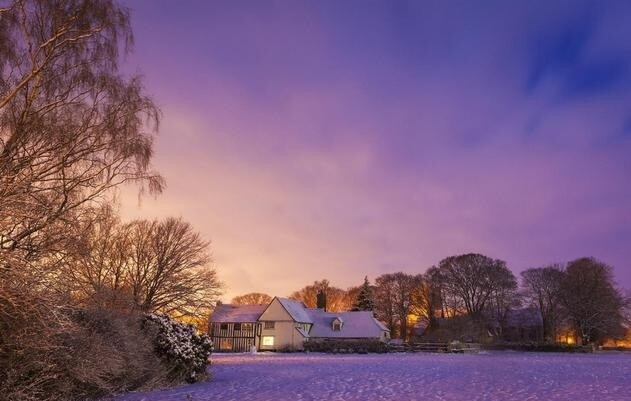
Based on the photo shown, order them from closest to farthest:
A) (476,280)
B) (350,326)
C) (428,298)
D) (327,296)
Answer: (350,326), (476,280), (428,298), (327,296)

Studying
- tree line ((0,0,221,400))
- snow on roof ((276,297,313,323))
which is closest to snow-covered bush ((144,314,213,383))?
tree line ((0,0,221,400))

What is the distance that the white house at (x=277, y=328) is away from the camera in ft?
196

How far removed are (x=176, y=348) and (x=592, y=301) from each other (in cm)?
6150

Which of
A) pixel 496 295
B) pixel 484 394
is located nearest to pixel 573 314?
pixel 496 295

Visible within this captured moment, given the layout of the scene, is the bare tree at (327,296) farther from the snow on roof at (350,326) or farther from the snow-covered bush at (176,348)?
the snow-covered bush at (176,348)

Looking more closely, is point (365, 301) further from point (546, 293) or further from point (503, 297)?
point (546, 293)

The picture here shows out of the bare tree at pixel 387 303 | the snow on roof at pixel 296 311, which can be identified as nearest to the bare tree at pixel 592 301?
the bare tree at pixel 387 303

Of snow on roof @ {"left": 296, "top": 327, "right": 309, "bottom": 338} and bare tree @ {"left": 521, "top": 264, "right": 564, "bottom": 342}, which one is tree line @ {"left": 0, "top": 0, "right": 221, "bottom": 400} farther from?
bare tree @ {"left": 521, "top": 264, "right": 564, "bottom": 342}

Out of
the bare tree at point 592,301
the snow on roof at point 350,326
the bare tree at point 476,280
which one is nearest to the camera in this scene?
the snow on roof at point 350,326

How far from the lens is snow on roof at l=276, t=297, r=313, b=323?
2375 inches

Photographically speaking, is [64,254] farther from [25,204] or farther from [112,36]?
[112,36]

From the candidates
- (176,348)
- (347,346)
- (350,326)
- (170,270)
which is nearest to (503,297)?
(350,326)

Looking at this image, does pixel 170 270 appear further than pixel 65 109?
Yes

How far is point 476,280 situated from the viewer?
226ft
